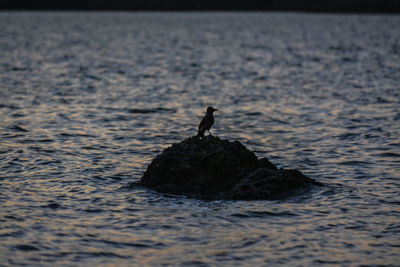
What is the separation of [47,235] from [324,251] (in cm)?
571

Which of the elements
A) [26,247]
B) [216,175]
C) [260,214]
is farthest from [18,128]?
[260,214]

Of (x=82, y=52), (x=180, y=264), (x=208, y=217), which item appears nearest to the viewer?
(x=180, y=264)

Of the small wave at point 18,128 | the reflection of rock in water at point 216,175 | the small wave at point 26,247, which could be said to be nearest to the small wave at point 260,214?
the reflection of rock in water at point 216,175

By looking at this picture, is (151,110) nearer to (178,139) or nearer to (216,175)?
(178,139)

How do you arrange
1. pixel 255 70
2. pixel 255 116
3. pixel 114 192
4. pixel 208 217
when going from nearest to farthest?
pixel 208 217, pixel 114 192, pixel 255 116, pixel 255 70

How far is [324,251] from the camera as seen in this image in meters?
11.7

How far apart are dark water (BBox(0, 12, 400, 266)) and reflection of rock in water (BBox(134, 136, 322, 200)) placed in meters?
0.46

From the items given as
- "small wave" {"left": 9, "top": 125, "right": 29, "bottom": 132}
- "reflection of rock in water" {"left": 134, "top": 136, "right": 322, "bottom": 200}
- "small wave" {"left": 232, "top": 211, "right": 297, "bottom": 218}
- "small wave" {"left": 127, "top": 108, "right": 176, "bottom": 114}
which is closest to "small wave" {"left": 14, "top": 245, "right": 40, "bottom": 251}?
"reflection of rock in water" {"left": 134, "top": 136, "right": 322, "bottom": 200}

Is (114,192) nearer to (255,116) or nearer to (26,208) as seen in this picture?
(26,208)

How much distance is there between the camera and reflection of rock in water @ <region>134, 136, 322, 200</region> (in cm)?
1478

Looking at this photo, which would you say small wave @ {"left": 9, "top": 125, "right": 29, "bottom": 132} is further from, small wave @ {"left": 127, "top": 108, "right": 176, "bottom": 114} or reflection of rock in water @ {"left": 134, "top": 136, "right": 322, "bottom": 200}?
reflection of rock in water @ {"left": 134, "top": 136, "right": 322, "bottom": 200}

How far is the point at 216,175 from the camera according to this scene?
15.0m

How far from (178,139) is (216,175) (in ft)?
24.7

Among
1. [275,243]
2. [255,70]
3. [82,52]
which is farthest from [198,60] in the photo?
[275,243]
